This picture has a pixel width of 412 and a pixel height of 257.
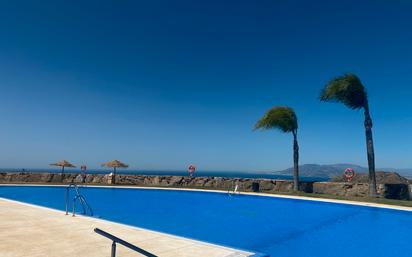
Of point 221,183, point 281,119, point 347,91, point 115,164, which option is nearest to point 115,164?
point 115,164

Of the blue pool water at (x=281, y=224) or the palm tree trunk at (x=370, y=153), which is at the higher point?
the palm tree trunk at (x=370, y=153)

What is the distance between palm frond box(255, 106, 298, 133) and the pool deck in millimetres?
15675

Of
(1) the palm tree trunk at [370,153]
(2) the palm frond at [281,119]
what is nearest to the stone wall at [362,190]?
(1) the palm tree trunk at [370,153]

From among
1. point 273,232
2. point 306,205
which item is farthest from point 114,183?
point 273,232

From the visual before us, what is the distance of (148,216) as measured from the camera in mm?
12328

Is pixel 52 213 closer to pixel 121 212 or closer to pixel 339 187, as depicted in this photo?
pixel 121 212

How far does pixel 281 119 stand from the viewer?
70.8ft

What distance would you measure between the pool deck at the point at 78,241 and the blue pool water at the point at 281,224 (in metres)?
1.86

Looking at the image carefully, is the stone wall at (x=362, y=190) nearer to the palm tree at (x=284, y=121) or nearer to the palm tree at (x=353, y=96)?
the palm tree at (x=353, y=96)

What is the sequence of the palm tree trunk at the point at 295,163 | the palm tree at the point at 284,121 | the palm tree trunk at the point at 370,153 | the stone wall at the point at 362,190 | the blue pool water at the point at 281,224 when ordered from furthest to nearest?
the palm tree at the point at 284,121 → the palm tree trunk at the point at 295,163 → the stone wall at the point at 362,190 → the palm tree trunk at the point at 370,153 → the blue pool water at the point at 281,224

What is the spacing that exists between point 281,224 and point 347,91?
10.8 meters

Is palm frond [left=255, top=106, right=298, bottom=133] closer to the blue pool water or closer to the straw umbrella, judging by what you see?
the blue pool water

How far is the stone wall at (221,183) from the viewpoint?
18.4 m

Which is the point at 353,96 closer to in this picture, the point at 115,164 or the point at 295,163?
the point at 295,163
